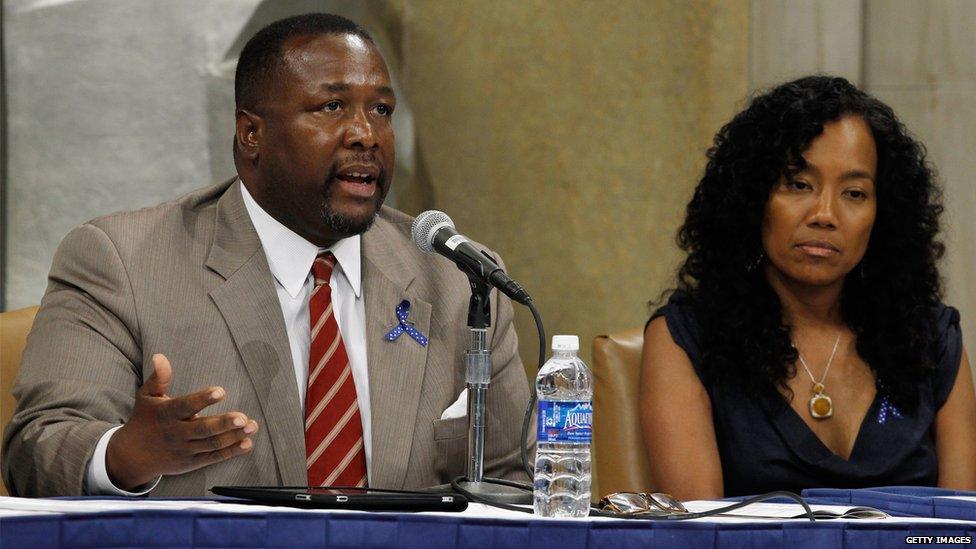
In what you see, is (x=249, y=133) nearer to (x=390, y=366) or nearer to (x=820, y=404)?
(x=390, y=366)

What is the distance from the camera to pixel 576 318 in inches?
171

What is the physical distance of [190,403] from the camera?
1811mm

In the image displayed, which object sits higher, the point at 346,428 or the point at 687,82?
the point at 687,82

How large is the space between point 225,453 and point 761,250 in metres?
1.63

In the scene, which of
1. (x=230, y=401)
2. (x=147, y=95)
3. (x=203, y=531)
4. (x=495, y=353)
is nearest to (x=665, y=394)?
(x=495, y=353)

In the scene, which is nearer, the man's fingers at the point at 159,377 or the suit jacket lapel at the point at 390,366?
the man's fingers at the point at 159,377

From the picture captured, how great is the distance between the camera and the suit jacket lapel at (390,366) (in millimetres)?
2408

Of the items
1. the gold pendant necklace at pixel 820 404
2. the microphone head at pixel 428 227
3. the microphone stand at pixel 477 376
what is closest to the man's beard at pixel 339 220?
the microphone head at pixel 428 227

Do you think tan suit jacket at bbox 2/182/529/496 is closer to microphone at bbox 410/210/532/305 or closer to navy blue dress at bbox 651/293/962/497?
microphone at bbox 410/210/532/305

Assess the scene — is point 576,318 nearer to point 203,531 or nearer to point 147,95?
point 147,95

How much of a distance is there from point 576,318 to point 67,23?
6.14 ft

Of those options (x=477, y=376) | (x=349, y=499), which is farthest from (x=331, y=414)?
(x=349, y=499)

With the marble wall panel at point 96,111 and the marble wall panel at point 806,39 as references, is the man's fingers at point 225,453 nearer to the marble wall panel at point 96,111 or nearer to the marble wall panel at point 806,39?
the marble wall panel at point 96,111

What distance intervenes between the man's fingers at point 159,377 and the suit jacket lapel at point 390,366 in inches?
23.9
